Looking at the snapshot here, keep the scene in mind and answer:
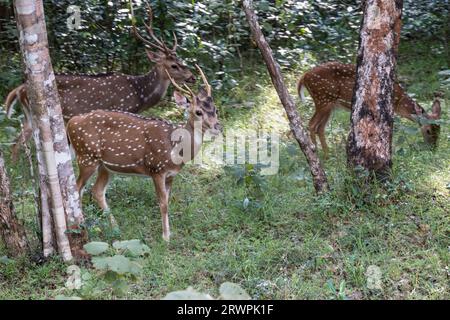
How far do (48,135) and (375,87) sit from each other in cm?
289

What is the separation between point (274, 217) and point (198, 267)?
3.64 ft

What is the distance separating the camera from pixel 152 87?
9156 mm

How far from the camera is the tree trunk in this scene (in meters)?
5.91

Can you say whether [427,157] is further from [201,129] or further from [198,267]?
[198,267]

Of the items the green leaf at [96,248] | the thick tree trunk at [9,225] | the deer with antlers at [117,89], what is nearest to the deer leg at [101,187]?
the deer with antlers at [117,89]

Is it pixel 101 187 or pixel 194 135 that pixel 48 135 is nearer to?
pixel 101 187

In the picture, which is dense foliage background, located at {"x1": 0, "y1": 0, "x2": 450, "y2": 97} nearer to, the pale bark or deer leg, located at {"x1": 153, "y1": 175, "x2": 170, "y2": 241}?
deer leg, located at {"x1": 153, "y1": 175, "x2": 170, "y2": 241}

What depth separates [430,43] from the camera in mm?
12109

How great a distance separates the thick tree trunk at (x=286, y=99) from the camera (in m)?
7.00

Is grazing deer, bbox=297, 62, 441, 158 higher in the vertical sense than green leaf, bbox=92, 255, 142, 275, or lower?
lower

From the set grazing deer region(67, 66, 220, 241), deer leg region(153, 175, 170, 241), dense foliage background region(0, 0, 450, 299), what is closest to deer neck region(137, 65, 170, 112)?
dense foliage background region(0, 0, 450, 299)

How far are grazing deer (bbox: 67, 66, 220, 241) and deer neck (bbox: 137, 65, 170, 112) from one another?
1.61 metres

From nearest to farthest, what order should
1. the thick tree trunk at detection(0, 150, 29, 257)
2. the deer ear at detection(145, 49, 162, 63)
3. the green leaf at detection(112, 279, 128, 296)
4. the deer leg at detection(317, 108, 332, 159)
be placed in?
the green leaf at detection(112, 279, 128, 296) → the thick tree trunk at detection(0, 150, 29, 257) → the deer leg at detection(317, 108, 332, 159) → the deer ear at detection(145, 49, 162, 63)

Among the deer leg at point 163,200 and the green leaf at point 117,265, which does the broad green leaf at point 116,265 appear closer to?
the green leaf at point 117,265
